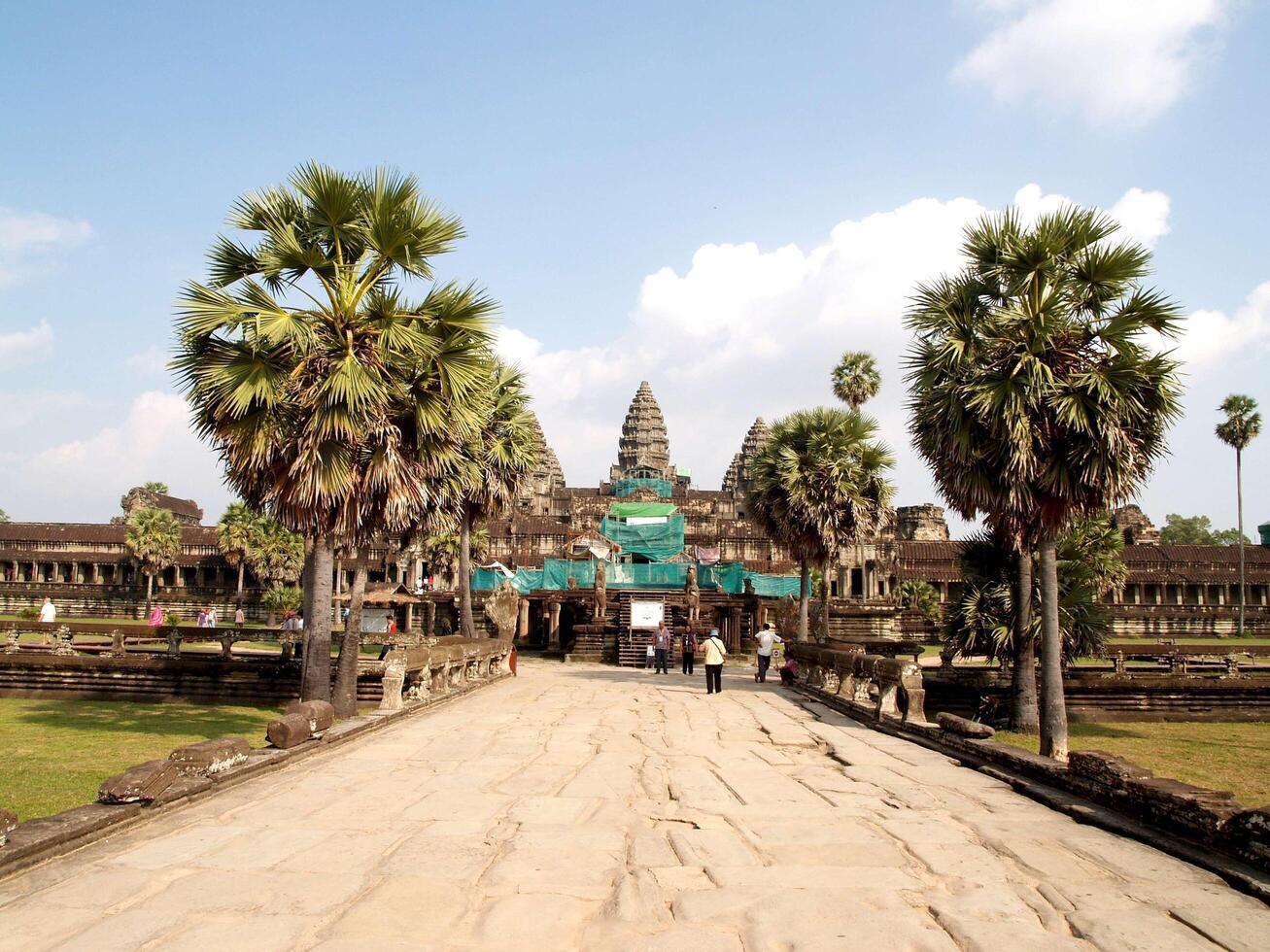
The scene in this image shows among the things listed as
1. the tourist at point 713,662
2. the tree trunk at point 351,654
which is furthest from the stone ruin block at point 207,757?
the tourist at point 713,662

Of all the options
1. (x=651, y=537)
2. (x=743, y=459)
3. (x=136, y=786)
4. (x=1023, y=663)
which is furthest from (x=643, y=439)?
(x=136, y=786)

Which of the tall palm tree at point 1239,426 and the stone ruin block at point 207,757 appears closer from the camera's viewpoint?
the stone ruin block at point 207,757

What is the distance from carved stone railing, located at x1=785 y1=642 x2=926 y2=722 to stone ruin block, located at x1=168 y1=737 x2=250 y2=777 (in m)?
8.49

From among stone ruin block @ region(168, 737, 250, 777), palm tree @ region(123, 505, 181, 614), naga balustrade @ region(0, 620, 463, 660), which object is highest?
palm tree @ region(123, 505, 181, 614)

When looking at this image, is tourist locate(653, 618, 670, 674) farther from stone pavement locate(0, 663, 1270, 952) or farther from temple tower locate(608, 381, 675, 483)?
temple tower locate(608, 381, 675, 483)

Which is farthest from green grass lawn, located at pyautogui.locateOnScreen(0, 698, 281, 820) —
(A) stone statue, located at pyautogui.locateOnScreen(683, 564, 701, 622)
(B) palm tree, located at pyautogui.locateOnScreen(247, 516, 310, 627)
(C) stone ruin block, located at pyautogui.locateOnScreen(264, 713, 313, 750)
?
(B) palm tree, located at pyautogui.locateOnScreen(247, 516, 310, 627)

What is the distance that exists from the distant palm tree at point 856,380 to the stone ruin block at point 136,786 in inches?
1350

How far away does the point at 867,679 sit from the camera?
1563 cm

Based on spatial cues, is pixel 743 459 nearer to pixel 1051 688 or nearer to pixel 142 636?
pixel 142 636

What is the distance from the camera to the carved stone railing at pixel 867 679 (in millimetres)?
12977

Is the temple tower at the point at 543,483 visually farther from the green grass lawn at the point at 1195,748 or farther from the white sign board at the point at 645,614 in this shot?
the green grass lawn at the point at 1195,748

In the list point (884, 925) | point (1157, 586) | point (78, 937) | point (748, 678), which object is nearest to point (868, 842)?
point (884, 925)

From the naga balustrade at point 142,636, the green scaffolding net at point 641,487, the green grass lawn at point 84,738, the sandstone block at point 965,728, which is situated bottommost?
the green grass lawn at point 84,738

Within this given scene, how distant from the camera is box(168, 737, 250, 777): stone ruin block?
767 cm
